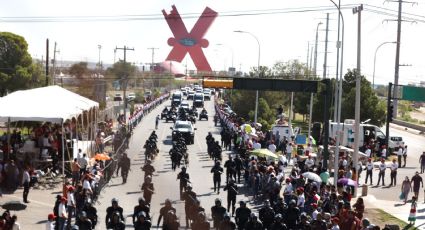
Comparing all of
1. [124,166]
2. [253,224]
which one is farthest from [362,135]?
[253,224]

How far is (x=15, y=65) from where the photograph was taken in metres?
71.4

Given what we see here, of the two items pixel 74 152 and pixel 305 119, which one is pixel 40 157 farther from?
pixel 305 119

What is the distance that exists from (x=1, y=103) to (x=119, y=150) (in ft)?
31.5

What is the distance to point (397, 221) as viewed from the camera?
25312mm

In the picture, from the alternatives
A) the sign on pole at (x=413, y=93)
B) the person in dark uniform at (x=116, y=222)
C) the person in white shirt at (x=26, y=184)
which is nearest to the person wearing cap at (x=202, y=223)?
the person in dark uniform at (x=116, y=222)

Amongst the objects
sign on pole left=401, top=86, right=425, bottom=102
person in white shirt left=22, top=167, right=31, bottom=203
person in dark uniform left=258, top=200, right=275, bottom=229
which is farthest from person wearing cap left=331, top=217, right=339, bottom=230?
sign on pole left=401, top=86, right=425, bottom=102

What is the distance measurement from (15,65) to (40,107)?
43.3 metres

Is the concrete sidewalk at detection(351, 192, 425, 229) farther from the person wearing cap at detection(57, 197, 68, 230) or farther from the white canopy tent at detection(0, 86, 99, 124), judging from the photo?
the white canopy tent at detection(0, 86, 99, 124)

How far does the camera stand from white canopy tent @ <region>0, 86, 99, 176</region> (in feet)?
95.2

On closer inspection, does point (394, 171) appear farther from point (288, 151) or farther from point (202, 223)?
point (202, 223)

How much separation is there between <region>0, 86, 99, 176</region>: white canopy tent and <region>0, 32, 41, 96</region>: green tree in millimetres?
37731

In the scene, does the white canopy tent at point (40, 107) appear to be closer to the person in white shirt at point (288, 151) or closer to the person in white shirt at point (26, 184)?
the person in white shirt at point (26, 184)

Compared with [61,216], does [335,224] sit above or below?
above

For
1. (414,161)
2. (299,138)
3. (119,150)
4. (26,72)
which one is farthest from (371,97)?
(26,72)
